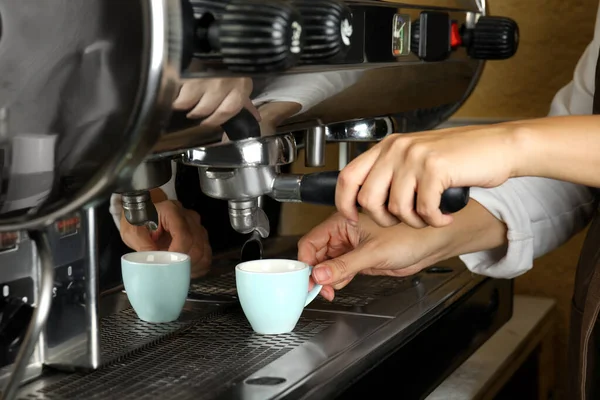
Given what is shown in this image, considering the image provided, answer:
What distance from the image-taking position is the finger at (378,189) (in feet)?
2.16

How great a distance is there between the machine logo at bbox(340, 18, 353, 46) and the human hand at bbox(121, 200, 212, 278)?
0.91 feet

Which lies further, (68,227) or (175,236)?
(175,236)

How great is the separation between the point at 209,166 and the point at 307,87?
0.37ft

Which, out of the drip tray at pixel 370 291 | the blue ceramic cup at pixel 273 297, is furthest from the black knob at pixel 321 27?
the drip tray at pixel 370 291

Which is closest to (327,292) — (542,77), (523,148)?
(523,148)

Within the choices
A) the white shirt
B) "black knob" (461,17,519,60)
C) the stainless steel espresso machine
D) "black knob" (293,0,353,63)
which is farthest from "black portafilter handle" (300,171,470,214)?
"black knob" (461,17,519,60)

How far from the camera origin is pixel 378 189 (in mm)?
658

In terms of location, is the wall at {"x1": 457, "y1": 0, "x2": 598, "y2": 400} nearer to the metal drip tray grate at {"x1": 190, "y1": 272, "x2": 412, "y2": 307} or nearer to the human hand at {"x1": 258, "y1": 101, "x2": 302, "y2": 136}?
the metal drip tray grate at {"x1": 190, "y1": 272, "x2": 412, "y2": 307}

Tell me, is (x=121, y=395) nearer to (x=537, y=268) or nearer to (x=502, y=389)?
(x=502, y=389)

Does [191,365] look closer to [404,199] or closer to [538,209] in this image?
[404,199]

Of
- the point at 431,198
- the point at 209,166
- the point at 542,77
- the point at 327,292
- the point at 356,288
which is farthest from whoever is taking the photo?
the point at 542,77

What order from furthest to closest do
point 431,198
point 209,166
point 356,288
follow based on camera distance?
point 356,288 < point 209,166 < point 431,198

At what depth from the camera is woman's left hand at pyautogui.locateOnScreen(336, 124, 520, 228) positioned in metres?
0.65

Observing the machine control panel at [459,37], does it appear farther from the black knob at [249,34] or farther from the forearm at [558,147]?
the black knob at [249,34]
